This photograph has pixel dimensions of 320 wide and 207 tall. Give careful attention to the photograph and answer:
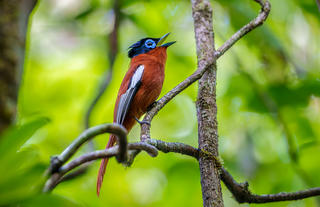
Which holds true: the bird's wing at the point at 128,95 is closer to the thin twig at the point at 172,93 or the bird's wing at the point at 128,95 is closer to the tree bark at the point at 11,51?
the thin twig at the point at 172,93

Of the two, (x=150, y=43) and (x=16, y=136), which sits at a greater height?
(x=150, y=43)

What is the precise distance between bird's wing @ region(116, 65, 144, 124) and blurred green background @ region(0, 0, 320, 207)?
248mm

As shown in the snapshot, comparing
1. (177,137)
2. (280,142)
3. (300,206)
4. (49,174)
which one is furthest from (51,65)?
(49,174)

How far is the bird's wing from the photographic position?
3.56 metres

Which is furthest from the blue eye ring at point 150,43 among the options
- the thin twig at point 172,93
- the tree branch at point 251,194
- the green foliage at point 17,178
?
the green foliage at point 17,178

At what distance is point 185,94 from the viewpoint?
5570mm

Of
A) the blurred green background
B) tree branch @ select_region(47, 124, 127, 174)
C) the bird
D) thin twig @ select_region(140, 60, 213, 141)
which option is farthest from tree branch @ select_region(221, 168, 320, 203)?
the bird

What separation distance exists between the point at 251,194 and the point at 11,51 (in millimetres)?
1750

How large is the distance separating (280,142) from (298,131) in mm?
1151

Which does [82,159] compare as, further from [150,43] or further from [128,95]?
[150,43]

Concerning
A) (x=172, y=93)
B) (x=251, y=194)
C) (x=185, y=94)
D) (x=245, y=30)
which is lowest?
(x=251, y=194)

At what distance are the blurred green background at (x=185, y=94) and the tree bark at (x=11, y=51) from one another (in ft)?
6.58

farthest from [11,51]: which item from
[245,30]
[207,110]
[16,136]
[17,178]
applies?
[245,30]

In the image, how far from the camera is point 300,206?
4.19m
